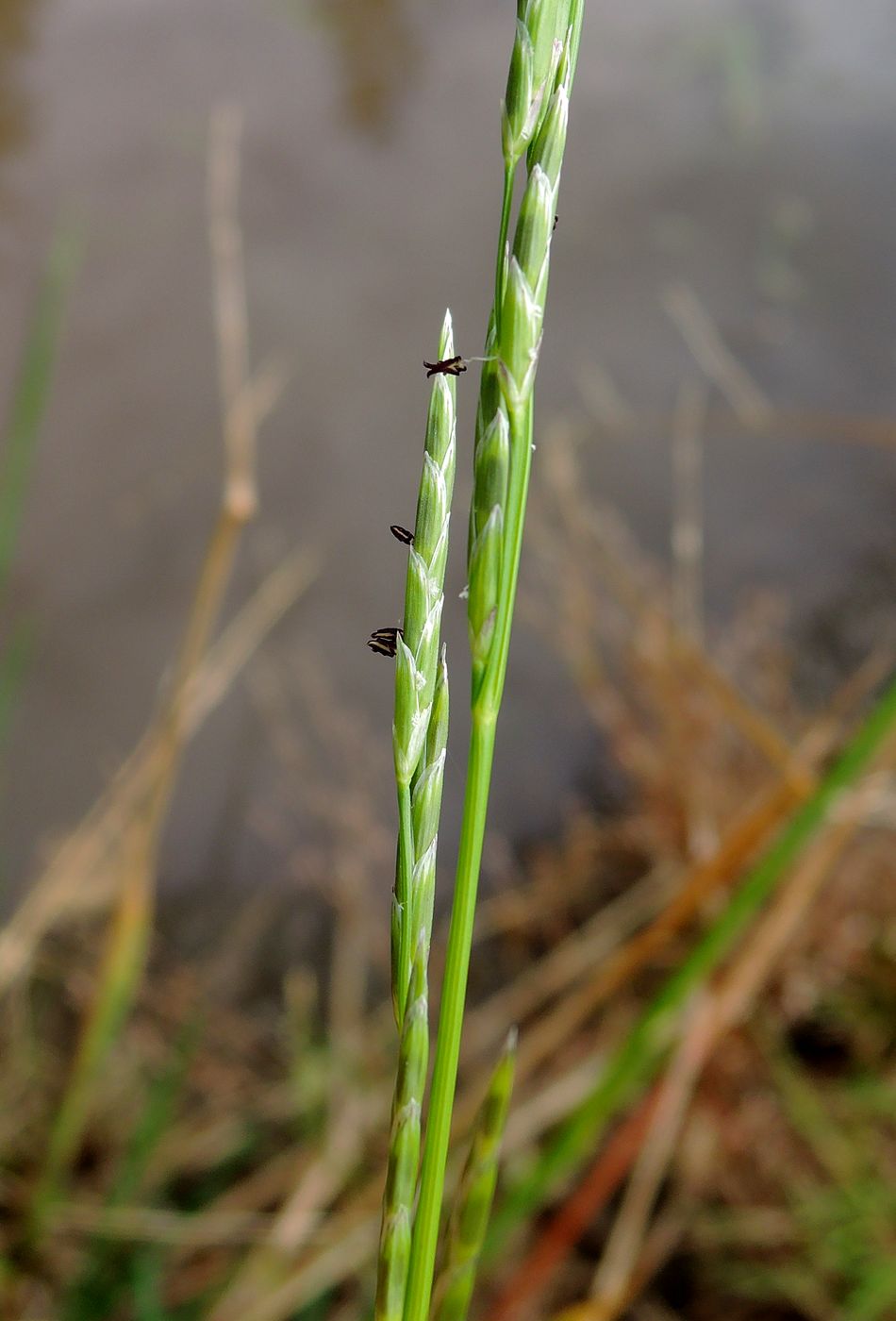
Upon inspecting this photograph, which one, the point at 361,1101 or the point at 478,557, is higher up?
the point at 478,557

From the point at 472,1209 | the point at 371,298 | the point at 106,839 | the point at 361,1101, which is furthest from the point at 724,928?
the point at 371,298

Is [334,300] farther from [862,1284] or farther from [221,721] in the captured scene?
[862,1284]

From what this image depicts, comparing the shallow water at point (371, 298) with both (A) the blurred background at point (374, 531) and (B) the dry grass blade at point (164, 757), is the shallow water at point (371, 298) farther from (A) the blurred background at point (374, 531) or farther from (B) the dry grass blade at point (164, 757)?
(B) the dry grass blade at point (164, 757)

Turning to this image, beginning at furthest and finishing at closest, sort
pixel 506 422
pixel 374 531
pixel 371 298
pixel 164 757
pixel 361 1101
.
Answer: pixel 371 298, pixel 374 531, pixel 361 1101, pixel 164 757, pixel 506 422

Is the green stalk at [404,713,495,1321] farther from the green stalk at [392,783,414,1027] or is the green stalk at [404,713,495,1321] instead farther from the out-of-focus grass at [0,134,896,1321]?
the out-of-focus grass at [0,134,896,1321]

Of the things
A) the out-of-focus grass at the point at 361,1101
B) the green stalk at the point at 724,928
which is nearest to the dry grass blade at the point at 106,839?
the out-of-focus grass at the point at 361,1101

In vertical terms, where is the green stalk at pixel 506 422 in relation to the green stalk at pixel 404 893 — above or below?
above

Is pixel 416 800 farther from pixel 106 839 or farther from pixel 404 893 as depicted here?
pixel 106 839

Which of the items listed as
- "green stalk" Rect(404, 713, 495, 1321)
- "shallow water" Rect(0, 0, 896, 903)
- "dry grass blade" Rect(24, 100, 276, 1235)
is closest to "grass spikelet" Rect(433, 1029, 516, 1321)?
"green stalk" Rect(404, 713, 495, 1321)
